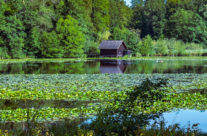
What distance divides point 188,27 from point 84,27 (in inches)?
1416

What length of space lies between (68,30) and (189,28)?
4164 cm

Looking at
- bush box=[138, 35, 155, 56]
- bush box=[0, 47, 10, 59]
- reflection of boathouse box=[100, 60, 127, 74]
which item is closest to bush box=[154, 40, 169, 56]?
bush box=[138, 35, 155, 56]

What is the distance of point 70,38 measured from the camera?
2137 inches

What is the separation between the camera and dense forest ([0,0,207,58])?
164ft

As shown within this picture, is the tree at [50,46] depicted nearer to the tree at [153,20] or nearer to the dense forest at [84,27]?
the dense forest at [84,27]

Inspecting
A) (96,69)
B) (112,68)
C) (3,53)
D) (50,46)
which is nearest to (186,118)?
(96,69)

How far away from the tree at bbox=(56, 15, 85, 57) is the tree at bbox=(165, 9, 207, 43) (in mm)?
39542

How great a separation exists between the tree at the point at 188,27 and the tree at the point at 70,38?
39542 millimetres

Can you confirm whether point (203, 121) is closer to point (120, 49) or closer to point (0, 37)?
point (0, 37)

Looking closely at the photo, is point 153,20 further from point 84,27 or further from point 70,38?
point 70,38

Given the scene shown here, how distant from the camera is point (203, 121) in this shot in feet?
27.3

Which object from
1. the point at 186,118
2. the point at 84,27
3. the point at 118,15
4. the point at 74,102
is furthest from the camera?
the point at 118,15

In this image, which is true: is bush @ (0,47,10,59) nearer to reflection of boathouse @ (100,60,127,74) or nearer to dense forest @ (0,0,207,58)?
dense forest @ (0,0,207,58)

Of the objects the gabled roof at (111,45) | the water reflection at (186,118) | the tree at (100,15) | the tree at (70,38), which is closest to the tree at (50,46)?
the tree at (70,38)
